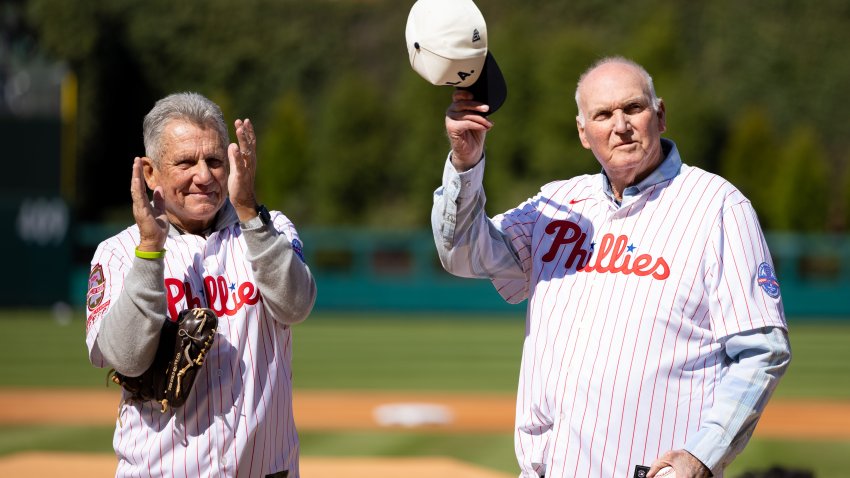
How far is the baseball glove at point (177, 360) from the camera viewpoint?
271 cm

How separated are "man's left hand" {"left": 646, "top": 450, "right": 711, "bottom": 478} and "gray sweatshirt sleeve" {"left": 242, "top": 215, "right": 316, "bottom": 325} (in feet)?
3.16

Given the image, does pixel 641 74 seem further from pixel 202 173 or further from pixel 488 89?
pixel 202 173

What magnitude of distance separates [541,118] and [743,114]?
4965 millimetres

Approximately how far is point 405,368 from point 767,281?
34.3 ft

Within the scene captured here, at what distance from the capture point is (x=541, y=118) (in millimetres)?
26125

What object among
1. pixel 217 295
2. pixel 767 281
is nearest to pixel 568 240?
pixel 767 281

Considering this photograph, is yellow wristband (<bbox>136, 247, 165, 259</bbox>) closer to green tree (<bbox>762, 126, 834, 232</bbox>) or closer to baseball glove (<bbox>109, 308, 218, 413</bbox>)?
baseball glove (<bbox>109, 308, 218, 413</bbox>)

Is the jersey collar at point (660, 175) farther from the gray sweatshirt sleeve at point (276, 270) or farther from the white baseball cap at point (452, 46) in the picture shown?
the gray sweatshirt sleeve at point (276, 270)

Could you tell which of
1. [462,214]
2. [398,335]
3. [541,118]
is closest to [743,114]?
[541,118]

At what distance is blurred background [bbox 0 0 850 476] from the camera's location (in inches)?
746

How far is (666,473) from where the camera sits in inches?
101

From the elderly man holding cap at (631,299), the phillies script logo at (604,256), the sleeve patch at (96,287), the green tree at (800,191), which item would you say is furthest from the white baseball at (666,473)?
the green tree at (800,191)

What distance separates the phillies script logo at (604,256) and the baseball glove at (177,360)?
3.00 feet

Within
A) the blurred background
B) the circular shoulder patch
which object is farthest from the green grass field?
the circular shoulder patch
